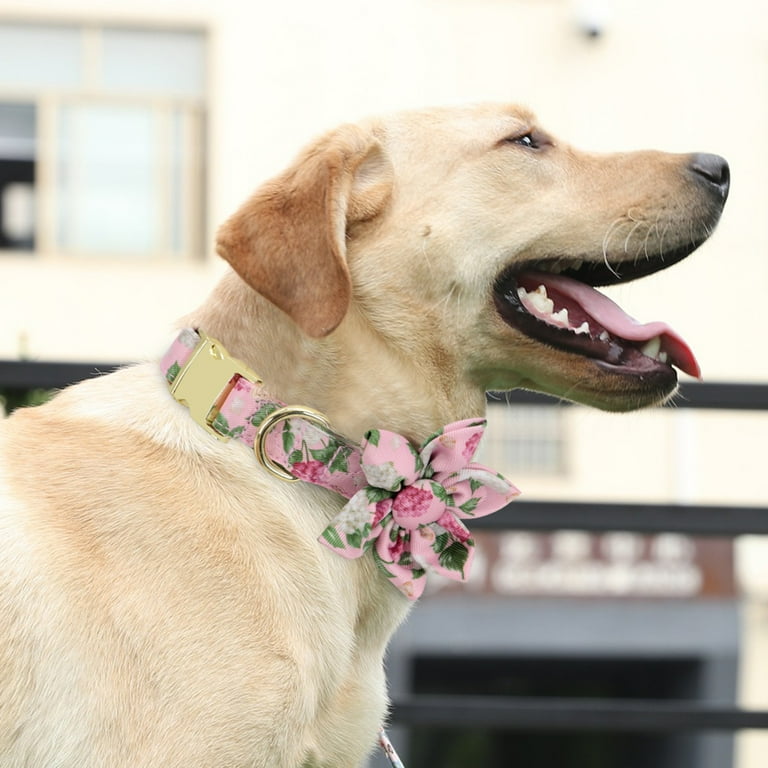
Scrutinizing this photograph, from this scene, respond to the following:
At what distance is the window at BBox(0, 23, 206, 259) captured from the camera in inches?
362

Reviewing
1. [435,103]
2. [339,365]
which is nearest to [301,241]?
[339,365]

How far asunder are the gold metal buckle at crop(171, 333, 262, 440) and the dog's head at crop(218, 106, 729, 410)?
0.79ft

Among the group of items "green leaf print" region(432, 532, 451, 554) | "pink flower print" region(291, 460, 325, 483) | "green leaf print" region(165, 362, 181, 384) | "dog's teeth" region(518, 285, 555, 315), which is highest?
"dog's teeth" region(518, 285, 555, 315)

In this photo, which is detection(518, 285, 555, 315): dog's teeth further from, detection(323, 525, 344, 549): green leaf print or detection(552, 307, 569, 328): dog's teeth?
detection(323, 525, 344, 549): green leaf print

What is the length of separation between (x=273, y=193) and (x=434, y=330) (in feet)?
1.22

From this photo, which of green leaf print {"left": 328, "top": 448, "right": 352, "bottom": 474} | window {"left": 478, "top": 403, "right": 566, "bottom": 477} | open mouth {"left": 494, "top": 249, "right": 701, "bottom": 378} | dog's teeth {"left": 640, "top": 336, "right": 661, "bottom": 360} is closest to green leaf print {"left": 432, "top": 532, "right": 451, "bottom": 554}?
green leaf print {"left": 328, "top": 448, "right": 352, "bottom": 474}

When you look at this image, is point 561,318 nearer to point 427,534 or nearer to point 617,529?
point 427,534

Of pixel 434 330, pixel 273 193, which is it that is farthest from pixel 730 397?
pixel 273 193

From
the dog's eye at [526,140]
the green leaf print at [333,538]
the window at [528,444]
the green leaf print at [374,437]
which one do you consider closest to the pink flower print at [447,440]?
the green leaf print at [374,437]

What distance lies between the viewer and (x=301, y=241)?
2006mm

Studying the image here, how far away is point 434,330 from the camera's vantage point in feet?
7.14

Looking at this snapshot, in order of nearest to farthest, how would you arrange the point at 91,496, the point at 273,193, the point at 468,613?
1. the point at 91,496
2. the point at 273,193
3. the point at 468,613

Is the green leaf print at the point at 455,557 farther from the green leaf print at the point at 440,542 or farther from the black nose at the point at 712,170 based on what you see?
the black nose at the point at 712,170

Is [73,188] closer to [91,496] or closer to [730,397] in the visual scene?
[730,397]
